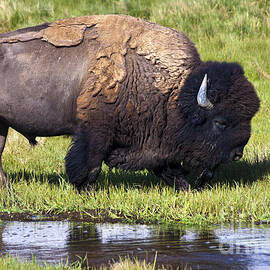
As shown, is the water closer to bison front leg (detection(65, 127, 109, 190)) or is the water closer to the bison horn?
bison front leg (detection(65, 127, 109, 190))

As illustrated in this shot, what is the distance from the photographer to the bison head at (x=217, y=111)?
6668 mm

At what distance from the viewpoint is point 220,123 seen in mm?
6766

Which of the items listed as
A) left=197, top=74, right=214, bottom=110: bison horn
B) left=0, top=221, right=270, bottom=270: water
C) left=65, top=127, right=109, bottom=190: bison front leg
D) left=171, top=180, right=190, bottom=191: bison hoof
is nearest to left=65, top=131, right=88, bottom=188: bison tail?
left=65, top=127, right=109, bottom=190: bison front leg

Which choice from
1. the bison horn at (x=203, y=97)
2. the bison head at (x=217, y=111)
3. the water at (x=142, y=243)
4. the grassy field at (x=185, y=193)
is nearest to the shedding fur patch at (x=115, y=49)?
the bison head at (x=217, y=111)

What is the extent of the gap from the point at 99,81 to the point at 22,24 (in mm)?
8670

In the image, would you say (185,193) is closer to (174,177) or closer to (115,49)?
(174,177)

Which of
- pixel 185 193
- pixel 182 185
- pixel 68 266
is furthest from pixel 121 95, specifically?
pixel 68 266

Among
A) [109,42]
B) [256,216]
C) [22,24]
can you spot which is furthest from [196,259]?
[22,24]

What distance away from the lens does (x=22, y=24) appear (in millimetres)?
14789

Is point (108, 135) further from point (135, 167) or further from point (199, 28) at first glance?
point (199, 28)

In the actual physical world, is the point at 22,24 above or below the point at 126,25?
above

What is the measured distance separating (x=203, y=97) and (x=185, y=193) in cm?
100

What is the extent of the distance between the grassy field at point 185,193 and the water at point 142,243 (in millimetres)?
408

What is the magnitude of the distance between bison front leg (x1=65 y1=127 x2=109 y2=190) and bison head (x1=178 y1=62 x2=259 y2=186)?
34.3 inches
